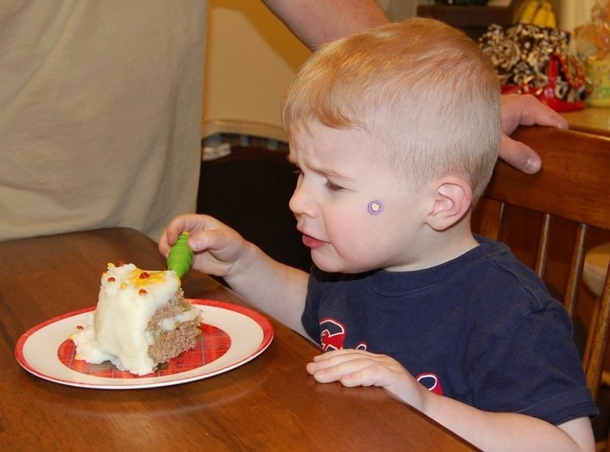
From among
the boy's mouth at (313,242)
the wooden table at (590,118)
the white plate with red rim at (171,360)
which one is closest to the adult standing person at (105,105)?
the boy's mouth at (313,242)

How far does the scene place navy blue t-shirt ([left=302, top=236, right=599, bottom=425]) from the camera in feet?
3.15

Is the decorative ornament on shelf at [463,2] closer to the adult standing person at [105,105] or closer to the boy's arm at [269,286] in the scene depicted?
the adult standing person at [105,105]

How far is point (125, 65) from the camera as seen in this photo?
1410mm

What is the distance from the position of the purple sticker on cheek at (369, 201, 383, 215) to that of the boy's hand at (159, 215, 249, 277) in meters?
0.27

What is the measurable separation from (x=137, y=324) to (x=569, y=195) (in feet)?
1.80

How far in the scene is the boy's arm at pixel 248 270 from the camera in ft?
4.26

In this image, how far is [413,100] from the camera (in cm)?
105

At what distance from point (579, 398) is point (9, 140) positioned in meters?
0.87

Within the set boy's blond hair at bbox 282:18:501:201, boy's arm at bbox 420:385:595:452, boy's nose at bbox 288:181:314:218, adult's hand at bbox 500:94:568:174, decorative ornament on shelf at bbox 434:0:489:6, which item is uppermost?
boy's blond hair at bbox 282:18:501:201

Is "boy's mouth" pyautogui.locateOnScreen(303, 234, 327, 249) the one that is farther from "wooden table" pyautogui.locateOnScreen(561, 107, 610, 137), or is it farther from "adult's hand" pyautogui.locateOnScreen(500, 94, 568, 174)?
"wooden table" pyautogui.locateOnScreen(561, 107, 610, 137)

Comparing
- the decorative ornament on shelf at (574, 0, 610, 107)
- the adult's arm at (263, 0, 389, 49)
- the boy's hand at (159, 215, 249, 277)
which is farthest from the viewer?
the decorative ornament on shelf at (574, 0, 610, 107)

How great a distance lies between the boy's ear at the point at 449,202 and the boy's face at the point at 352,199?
0.01 meters

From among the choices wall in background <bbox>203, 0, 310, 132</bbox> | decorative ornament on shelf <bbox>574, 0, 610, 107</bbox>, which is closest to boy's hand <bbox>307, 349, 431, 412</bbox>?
wall in background <bbox>203, 0, 310, 132</bbox>

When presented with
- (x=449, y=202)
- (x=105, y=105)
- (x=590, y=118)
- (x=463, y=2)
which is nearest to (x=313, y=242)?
(x=449, y=202)
